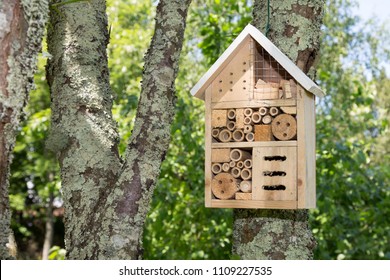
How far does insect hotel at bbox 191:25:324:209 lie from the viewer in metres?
1.92

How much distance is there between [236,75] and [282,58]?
7.3 inches

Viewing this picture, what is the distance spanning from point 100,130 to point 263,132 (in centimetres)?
54

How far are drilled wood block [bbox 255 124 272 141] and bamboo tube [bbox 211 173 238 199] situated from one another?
16 cm

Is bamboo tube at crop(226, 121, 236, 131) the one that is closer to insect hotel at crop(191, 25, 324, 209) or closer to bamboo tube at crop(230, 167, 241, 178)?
insect hotel at crop(191, 25, 324, 209)

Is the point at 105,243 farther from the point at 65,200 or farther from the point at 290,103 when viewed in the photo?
the point at 290,103

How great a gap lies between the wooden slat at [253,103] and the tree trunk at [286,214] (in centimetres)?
18

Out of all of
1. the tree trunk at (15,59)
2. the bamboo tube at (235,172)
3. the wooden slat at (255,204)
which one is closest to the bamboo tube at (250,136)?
the bamboo tube at (235,172)

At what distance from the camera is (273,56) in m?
1.95

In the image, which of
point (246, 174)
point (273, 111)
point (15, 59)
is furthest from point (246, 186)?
point (15, 59)

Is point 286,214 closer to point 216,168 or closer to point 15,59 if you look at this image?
point 216,168

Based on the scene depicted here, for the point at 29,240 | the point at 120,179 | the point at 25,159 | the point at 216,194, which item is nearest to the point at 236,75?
the point at 216,194

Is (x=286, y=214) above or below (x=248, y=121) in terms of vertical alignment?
below

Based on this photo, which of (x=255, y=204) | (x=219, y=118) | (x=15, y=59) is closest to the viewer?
(x=15, y=59)

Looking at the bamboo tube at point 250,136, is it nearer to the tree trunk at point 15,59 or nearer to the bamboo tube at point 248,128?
the bamboo tube at point 248,128
